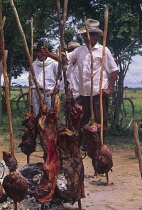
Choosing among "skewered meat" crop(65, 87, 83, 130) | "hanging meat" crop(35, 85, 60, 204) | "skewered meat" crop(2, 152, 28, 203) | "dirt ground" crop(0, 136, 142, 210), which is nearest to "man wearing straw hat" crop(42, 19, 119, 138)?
"dirt ground" crop(0, 136, 142, 210)

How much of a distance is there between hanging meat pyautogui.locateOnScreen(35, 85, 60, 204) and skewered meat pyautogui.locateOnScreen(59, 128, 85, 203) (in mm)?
103

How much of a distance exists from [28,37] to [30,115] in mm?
13390

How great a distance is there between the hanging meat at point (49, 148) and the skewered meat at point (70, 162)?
0.10m

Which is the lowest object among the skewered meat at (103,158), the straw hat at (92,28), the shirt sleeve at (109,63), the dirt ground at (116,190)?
the dirt ground at (116,190)

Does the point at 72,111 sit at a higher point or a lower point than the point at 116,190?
higher

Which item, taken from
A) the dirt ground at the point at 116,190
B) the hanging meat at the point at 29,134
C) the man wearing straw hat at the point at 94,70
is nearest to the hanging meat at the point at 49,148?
the dirt ground at the point at 116,190

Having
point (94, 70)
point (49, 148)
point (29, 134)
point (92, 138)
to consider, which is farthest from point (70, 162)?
point (94, 70)

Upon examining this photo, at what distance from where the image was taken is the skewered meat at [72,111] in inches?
120

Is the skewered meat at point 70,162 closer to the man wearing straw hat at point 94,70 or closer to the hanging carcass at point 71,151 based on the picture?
the hanging carcass at point 71,151

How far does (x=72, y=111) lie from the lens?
307 cm

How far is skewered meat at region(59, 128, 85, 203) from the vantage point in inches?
119

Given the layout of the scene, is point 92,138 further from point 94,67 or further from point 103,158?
point 94,67

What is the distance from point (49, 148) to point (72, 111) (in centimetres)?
37

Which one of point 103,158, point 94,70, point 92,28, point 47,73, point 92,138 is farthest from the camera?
point 47,73
